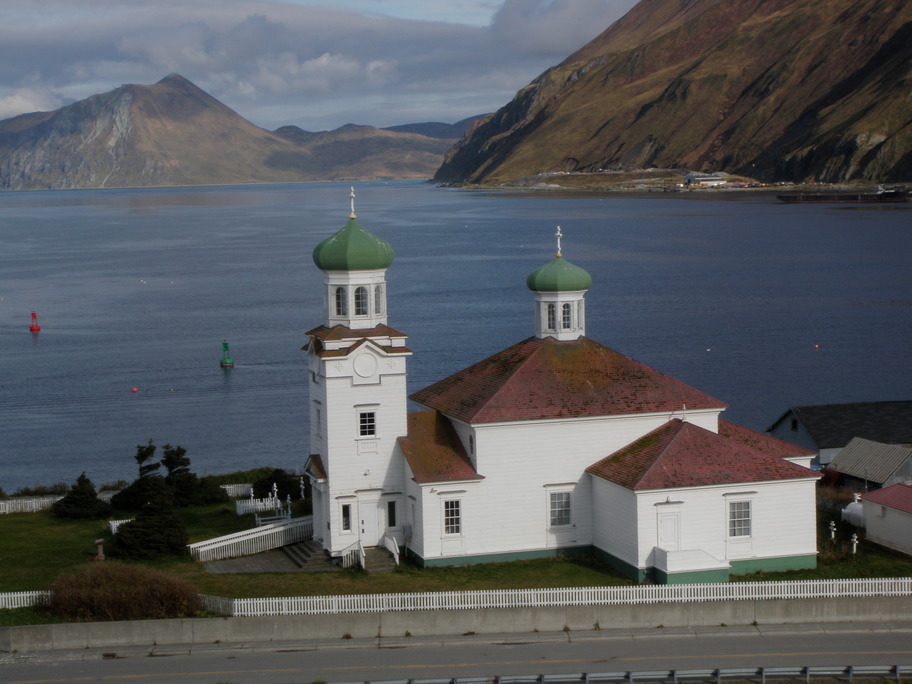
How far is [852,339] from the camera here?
94000 millimetres

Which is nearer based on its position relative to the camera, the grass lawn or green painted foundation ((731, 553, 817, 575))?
the grass lawn

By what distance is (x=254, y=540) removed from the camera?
36906 millimetres

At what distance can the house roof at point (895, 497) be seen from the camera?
35531 mm

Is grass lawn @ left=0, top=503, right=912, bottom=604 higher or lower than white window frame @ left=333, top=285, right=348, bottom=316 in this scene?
lower

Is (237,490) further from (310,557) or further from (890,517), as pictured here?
(890,517)

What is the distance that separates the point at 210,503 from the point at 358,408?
1128 centimetres

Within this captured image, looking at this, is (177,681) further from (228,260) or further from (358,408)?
(228,260)

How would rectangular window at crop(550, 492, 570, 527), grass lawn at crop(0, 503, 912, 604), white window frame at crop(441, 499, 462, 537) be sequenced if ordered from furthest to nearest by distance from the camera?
rectangular window at crop(550, 492, 570, 527), white window frame at crop(441, 499, 462, 537), grass lawn at crop(0, 503, 912, 604)

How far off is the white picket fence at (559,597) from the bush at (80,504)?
14064 mm

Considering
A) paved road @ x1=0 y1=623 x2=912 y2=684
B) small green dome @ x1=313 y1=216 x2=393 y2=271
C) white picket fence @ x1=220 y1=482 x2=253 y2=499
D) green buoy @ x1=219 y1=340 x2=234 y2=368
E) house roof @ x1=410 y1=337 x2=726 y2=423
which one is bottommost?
paved road @ x1=0 y1=623 x2=912 y2=684

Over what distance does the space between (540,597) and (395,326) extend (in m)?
68.9

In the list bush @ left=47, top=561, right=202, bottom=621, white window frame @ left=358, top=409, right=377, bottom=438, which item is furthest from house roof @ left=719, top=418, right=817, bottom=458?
bush @ left=47, top=561, right=202, bottom=621

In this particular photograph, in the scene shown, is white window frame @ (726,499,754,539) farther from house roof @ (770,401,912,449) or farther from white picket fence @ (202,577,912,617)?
house roof @ (770,401,912,449)

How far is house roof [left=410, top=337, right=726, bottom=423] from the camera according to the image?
3566 cm
